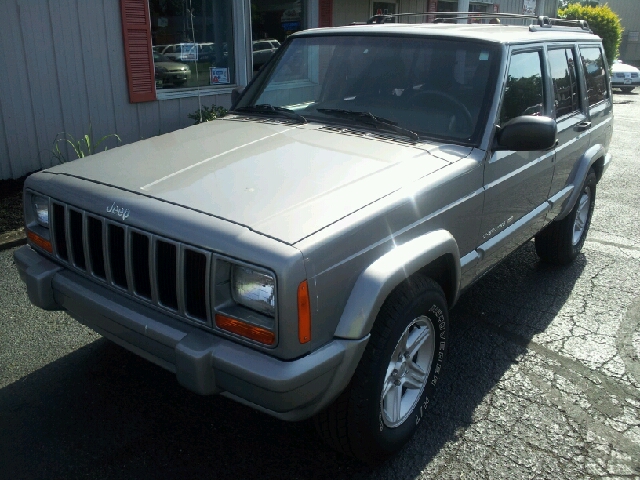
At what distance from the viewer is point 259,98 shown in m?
3.96

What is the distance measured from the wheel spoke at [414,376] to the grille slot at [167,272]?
46.5 inches

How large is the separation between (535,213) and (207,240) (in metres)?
2.62

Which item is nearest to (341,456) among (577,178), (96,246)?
(96,246)

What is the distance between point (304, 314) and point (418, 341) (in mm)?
898

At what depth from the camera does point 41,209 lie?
2949mm

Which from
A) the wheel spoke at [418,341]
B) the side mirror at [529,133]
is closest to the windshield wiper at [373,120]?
the side mirror at [529,133]

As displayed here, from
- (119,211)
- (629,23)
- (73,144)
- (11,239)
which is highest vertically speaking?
(629,23)

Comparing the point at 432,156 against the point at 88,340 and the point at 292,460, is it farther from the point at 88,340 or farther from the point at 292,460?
the point at 88,340

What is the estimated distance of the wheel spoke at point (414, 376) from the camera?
286 cm

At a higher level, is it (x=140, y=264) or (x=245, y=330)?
(x=140, y=264)

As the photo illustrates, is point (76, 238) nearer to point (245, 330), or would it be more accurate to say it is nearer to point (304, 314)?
point (245, 330)

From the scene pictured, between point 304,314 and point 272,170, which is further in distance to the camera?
point 272,170

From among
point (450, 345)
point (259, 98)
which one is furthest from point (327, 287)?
point (259, 98)

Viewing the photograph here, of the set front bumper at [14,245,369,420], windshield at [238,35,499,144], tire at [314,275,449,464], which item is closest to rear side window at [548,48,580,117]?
windshield at [238,35,499,144]
